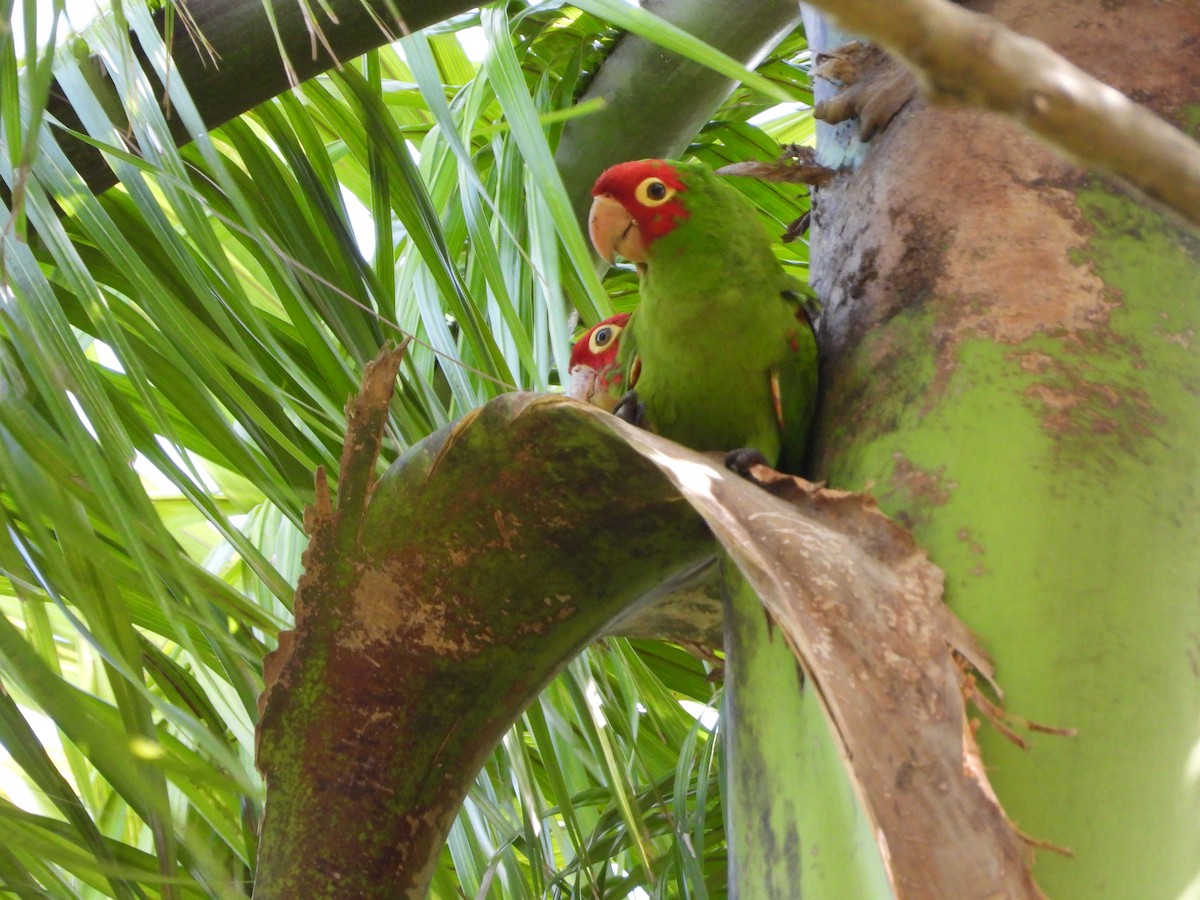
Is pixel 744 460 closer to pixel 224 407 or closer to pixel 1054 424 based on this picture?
pixel 1054 424

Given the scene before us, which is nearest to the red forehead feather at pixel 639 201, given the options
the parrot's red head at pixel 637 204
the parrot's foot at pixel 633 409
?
the parrot's red head at pixel 637 204

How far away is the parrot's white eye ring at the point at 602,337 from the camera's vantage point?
129 centimetres

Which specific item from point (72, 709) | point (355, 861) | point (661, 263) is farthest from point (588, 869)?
point (72, 709)

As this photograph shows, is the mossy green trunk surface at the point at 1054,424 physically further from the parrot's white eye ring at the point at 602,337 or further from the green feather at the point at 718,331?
the parrot's white eye ring at the point at 602,337

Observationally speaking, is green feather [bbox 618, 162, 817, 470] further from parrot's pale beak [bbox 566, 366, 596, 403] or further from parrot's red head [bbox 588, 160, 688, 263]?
parrot's pale beak [bbox 566, 366, 596, 403]

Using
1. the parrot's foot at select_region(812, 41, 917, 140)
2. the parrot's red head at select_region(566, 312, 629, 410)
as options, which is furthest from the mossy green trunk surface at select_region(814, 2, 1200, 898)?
the parrot's red head at select_region(566, 312, 629, 410)

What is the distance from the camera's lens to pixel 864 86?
0.89m

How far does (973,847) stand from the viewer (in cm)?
49

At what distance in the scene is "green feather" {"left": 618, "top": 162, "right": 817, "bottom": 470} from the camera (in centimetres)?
94

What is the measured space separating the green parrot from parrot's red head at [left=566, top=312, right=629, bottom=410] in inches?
6.9

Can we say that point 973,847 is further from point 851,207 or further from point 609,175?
point 609,175

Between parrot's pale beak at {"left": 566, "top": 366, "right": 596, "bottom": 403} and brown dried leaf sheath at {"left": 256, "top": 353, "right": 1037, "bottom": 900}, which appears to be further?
parrot's pale beak at {"left": 566, "top": 366, "right": 596, "bottom": 403}

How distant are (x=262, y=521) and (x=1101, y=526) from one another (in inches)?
37.1

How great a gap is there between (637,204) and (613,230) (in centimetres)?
3
